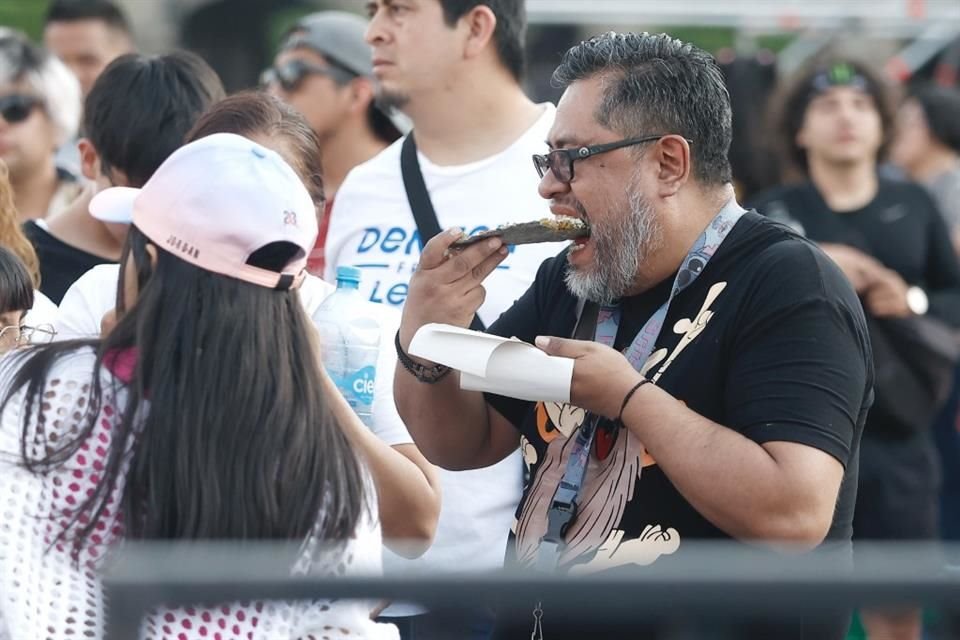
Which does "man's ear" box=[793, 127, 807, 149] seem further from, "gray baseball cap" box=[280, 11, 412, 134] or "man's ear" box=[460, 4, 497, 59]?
"man's ear" box=[460, 4, 497, 59]

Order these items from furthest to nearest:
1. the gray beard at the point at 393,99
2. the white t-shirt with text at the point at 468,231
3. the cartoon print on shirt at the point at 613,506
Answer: the gray beard at the point at 393,99, the white t-shirt with text at the point at 468,231, the cartoon print on shirt at the point at 613,506

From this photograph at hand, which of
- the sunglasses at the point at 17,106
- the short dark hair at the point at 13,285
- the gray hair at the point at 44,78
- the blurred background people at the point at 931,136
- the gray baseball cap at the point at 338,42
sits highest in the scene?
the blurred background people at the point at 931,136

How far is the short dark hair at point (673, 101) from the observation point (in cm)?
312

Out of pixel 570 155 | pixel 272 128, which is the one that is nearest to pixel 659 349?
pixel 570 155

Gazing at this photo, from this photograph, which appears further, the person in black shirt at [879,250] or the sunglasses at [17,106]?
the sunglasses at [17,106]

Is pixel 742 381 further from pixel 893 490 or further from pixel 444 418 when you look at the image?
pixel 893 490

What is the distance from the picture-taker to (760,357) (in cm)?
282

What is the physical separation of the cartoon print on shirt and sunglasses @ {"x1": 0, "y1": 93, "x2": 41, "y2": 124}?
10.6 feet

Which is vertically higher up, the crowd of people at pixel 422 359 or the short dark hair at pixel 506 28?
the short dark hair at pixel 506 28

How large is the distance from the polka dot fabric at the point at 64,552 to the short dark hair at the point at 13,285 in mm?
1143

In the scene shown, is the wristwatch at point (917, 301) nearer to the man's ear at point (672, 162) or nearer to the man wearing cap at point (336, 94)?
the man wearing cap at point (336, 94)

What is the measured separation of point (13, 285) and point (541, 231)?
1.17 metres

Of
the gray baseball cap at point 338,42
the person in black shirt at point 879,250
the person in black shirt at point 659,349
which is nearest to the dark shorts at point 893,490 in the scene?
the person in black shirt at point 879,250

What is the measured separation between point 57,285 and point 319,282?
1027mm
